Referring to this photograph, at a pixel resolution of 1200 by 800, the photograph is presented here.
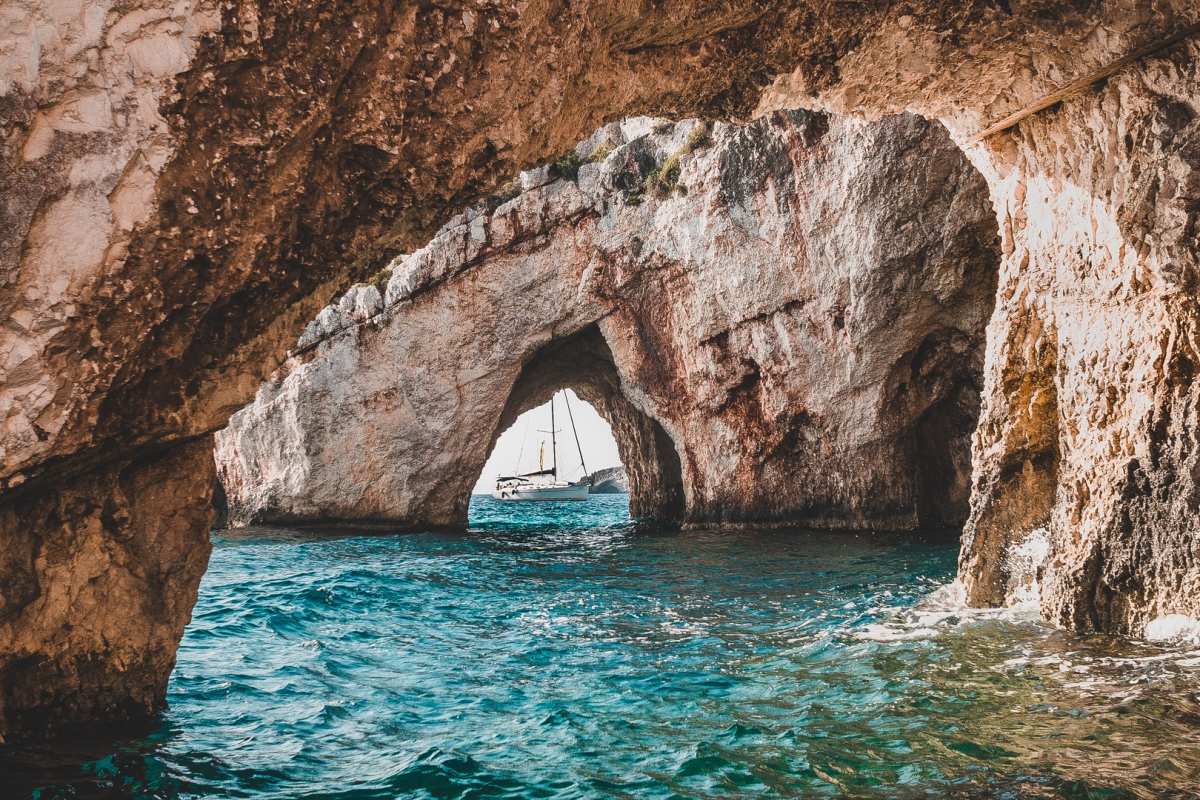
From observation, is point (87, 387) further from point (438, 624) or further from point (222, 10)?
point (438, 624)

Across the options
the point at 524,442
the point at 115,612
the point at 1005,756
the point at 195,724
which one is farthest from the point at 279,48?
the point at 524,442

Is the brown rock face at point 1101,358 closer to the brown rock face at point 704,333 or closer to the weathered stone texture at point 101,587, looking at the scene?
the weathered stone texture at point 101,587

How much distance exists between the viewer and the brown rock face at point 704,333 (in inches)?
641

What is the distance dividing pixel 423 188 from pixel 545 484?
164 feet

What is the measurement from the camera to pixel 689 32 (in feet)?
19.2

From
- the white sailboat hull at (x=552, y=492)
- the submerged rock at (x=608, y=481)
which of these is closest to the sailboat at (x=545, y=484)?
the white sailboat hull at (x=552, y=492)

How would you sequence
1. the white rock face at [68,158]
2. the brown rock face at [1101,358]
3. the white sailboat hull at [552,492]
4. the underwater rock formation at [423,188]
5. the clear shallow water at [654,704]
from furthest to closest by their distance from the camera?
1. the white sailboat hull at [552,492]
2. the brown rock face at [1101,358]
3. the clear shallow water at [654,704]
4. the underwater rock formation at [423,188]
5. the white rock face at [68,158]

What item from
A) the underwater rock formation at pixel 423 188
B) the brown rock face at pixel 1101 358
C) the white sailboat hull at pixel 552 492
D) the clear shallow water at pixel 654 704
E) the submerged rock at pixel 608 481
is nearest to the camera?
the underwater rock formation at pixel 423 188

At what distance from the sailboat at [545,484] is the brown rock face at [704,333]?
2740cm

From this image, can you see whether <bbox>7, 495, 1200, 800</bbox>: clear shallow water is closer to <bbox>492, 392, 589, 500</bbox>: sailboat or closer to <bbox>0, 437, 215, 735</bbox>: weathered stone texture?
<bbox>0, 437, 215, 735</bbox>: weathered stone texture

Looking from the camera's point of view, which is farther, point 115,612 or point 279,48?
point 115,612

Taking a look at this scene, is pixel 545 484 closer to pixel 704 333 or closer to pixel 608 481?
pixel 608 481

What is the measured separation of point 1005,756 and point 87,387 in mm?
5032

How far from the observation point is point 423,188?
529 centimetres
